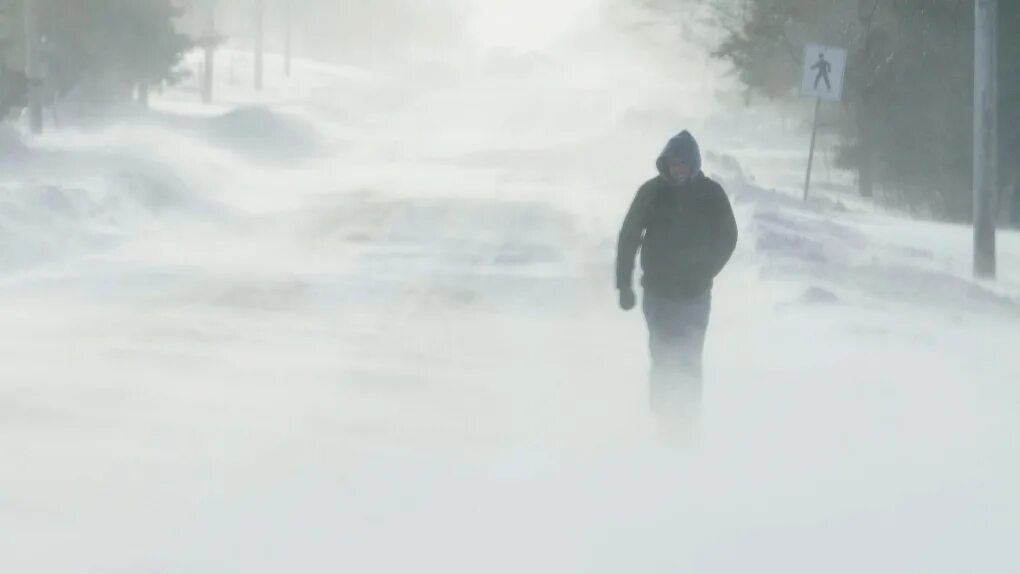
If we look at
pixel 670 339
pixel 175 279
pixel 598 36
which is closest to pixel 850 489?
pixel 670 339

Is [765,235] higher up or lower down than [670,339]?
lower down

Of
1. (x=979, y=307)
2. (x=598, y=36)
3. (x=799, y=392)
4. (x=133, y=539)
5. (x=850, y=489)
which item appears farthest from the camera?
(x=598, y=36)

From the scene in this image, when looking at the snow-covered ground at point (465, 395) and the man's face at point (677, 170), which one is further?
the man's face at point (677, 170)

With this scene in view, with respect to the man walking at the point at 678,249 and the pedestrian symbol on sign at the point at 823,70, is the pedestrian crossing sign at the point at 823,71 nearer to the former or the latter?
the pedestrian symbol on sign at the point at 823,70

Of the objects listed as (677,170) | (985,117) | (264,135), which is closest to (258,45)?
(264,135)

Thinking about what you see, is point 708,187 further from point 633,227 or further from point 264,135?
point 264,135

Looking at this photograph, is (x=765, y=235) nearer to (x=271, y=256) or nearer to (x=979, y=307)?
(x=979, y=307)

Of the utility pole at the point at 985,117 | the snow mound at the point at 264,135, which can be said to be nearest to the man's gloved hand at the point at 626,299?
the utility pole at the point at 985,117

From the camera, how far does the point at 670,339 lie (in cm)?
892

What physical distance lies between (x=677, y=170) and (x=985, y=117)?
31.9 ft

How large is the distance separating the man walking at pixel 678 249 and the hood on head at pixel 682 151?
94 millimetres

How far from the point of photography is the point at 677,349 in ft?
29.2

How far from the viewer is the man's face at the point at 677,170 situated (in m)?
8.47

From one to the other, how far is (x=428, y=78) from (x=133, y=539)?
104769mm
